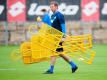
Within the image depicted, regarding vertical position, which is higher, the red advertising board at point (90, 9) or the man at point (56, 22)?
the red advertising board at point (90, 9)

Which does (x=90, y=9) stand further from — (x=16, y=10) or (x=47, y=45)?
(x=47, y=45)

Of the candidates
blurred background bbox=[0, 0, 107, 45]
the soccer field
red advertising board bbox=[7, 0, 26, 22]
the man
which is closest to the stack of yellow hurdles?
the man

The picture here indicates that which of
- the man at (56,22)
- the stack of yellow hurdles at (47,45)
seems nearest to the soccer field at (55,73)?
the man at (56,22)

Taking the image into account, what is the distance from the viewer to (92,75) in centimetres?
1681

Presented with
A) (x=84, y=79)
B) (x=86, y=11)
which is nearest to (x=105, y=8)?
(x=86, y=11)

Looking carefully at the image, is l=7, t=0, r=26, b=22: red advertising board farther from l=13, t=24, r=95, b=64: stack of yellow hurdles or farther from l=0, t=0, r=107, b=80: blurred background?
l=13, t=24, r=95, b=64: stack of yellow hurdles

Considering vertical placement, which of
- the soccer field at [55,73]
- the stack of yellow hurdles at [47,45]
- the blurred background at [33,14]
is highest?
the blurred background at [33,14]

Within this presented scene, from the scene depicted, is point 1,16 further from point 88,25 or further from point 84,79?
point 84,79

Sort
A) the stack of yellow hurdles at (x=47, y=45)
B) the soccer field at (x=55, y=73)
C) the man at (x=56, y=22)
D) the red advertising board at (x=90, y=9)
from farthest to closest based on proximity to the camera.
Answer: the red advertising board at (x=90, y=9), the man at (x=56, y=22), the stack of yellow hurdles at (x=47, y=45), the soccer field at (x=55, y=73)

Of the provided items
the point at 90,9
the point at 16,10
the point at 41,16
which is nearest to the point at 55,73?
the point at 41,16

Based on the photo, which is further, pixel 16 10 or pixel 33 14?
pixel 16 10

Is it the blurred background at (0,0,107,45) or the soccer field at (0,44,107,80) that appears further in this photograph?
the blurred background at (0,0,107,45)

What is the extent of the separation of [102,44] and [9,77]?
45.4ft

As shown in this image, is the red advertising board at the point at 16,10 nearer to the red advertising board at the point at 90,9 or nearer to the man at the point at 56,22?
the red advertising board at the point at 90,9
